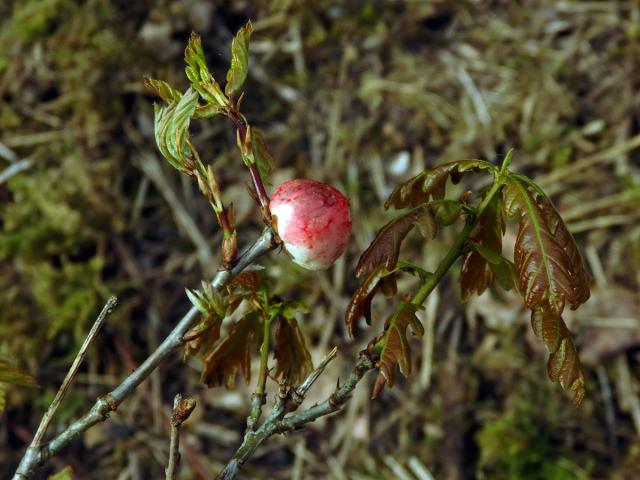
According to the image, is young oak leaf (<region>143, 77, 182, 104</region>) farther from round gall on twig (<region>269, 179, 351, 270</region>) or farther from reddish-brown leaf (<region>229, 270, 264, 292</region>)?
reddish-brown leaf (<region>229, 270, 264, 292</region>)

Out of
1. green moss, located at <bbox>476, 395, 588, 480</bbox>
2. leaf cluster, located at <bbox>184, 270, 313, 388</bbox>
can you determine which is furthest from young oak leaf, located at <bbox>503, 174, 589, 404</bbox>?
green moss, located at <bbox>476, 395, 588, 480</bbox>

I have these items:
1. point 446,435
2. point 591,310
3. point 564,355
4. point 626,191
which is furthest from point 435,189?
point 626,191

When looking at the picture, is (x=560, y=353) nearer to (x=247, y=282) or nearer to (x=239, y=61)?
(x=247, y=282)

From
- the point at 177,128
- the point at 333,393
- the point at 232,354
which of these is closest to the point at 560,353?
the point at 333,393

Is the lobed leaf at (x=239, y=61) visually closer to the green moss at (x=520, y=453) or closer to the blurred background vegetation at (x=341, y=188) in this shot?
the blurred background vegetation at (x=341, y=188)

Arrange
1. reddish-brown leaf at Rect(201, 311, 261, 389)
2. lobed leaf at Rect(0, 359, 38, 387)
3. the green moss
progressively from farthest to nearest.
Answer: the green moss → reddish-brown leaf at Rect(201, 311, 261, 389) → lobed leaf at Rect(0, 359, 38, 387)

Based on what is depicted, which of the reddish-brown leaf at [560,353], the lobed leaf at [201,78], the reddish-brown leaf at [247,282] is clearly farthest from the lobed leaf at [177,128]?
the reddish-brown leaf at [560,353]

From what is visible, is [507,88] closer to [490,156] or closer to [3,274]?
[490,156]
